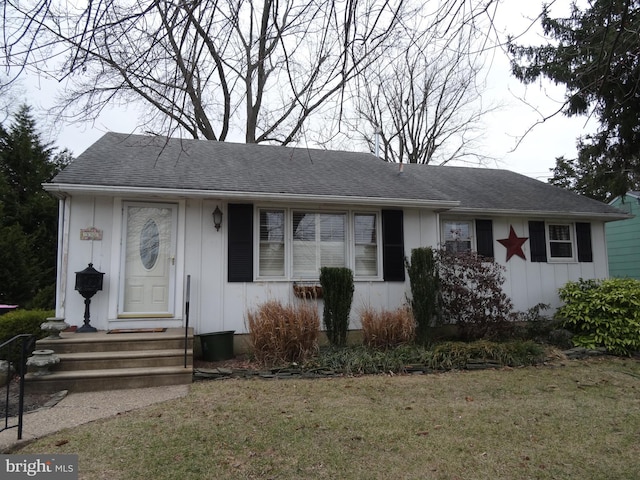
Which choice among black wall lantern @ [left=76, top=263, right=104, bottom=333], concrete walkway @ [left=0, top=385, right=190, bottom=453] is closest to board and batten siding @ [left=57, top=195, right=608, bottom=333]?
black wall lantern @ [left=76, top=263, right=104, bottom=333]

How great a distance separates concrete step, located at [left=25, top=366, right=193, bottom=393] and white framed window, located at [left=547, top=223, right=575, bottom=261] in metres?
8.38

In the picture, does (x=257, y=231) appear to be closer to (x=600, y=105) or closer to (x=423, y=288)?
(x=423, y=288)

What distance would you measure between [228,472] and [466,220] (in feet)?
25.0

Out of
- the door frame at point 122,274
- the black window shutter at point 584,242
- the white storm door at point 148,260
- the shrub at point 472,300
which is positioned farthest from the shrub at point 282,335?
the black window shutter at point 584,242

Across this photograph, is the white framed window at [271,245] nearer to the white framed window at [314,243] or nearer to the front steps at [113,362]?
the white framed window at [314,243]

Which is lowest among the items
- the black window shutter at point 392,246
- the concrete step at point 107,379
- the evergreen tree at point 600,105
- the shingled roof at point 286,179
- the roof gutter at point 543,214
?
the concrete step at point 107,379

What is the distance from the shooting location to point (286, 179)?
26.5 feet

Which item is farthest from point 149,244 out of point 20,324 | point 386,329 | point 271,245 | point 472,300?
point 472,300

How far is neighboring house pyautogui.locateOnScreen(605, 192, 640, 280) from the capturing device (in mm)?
13008

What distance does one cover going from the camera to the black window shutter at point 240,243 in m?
7.16

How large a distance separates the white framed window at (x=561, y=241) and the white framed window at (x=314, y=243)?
14.8ft

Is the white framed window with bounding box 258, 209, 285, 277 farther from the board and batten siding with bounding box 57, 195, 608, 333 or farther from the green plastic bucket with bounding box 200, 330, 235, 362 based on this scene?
the green plastic bucket with bounding box 200, 330, 235, 362

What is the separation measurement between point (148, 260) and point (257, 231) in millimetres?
1945

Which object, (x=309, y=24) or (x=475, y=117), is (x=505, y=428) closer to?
(x=309, y=24)
